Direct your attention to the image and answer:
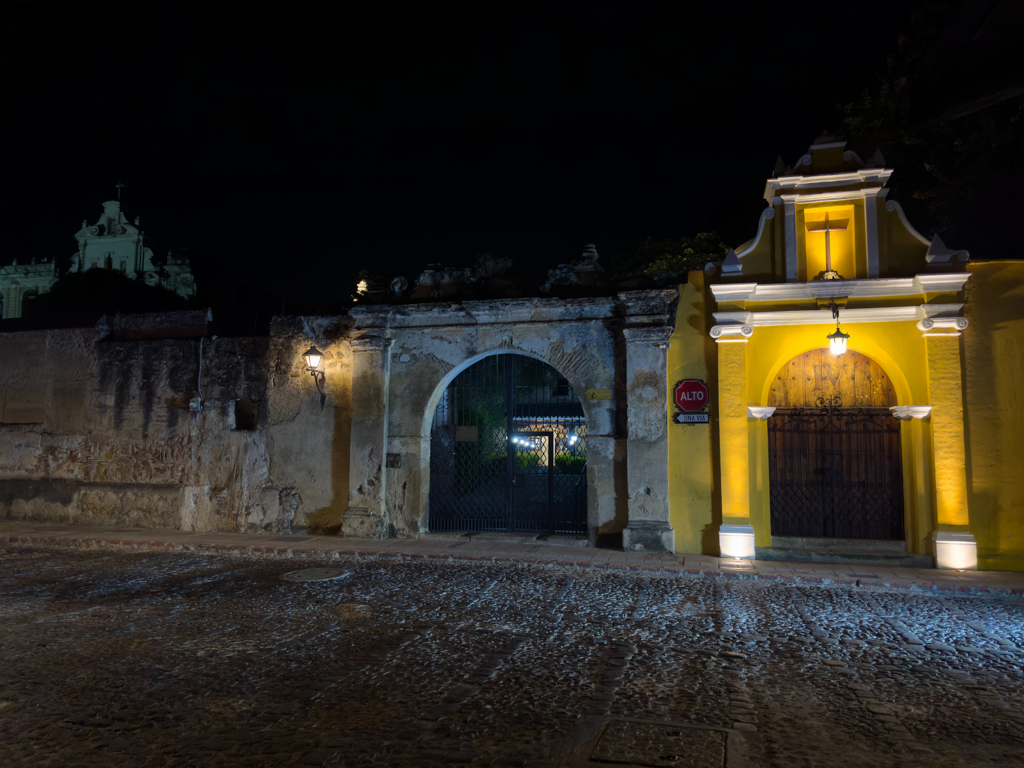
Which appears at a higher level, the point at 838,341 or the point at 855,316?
the point at 855,316

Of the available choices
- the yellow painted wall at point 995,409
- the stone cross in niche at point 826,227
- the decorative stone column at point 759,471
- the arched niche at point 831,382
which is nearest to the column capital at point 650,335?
the decorative stone column at point 759,471

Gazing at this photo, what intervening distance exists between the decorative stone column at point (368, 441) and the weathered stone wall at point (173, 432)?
33 centimetres

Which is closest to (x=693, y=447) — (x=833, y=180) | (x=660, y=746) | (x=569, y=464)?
(x=569, y=464)

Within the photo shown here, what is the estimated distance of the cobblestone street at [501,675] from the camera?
3.40m

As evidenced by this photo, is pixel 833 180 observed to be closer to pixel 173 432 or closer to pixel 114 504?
pixel 173 432

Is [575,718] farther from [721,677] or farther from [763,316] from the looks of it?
[763,316]

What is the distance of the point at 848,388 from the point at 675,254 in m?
10.4

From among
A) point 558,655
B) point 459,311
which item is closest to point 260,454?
point 459,311

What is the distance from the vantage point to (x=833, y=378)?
10.1m

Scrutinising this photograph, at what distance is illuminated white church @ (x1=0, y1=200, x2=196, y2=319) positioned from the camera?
2025 inches

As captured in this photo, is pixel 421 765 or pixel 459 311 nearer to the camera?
pixel 421 765

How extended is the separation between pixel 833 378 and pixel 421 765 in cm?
914

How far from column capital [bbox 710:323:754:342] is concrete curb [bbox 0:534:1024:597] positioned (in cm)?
355

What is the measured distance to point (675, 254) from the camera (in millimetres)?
19500
